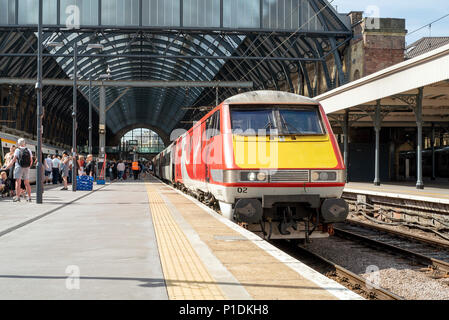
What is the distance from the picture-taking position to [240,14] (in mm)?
31031

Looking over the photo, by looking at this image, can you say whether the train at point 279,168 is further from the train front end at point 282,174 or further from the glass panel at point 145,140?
the glass panel at point 145,140

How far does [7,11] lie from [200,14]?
10.7 metres

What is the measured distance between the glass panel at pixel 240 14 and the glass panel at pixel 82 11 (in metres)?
7.30

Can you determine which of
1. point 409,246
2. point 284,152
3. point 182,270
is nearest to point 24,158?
point 284,152

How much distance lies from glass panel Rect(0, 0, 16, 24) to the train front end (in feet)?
80.5

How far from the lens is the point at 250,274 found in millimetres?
5723

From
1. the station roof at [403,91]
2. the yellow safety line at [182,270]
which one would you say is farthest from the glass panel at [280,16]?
the yellow safety line at [182,270]

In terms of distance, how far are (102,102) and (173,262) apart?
97.1 feet

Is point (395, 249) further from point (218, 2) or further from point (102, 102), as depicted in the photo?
point (102, 102)

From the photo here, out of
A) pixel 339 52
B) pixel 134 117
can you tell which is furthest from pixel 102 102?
pixel 134 117

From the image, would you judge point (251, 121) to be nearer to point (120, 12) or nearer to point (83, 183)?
point (83, 183)

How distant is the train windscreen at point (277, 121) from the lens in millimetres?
9969

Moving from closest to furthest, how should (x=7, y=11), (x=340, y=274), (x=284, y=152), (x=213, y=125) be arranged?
(x=340, y=274) < (x=284, y=152) < (x=213, y=125) < (x=7, y=11)

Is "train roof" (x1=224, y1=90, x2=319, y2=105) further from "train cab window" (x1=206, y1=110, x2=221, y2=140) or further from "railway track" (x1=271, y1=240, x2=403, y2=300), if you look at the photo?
"railway track" (x1=271, y1=240, x2=403, y2=300)
